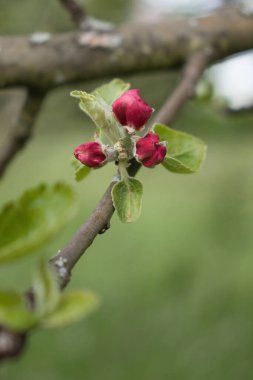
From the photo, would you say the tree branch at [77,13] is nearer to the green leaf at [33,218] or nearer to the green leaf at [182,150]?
the green leaf at [182,150]

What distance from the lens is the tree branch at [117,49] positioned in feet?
3.58

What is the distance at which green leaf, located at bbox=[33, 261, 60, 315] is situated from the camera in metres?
0.43

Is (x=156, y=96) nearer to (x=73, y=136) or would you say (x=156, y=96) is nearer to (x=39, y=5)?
(x=39, y=5)

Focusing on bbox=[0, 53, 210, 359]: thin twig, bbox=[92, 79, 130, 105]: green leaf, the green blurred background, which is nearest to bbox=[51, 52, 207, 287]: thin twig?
bbox=[0, 53, 210, 359]: thin twig

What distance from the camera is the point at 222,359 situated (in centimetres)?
265

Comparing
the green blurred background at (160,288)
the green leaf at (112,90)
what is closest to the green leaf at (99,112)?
the green leaf at (112,90)

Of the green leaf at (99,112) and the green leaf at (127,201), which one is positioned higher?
the green leaf at (99,112)

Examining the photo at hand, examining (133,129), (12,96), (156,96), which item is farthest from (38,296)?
(156,96)

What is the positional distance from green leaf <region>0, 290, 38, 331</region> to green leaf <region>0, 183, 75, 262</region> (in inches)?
1.1

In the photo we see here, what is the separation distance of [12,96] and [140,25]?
2.46 metres

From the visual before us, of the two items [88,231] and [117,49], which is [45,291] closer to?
[88,231]

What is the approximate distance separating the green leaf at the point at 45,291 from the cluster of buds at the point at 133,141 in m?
0.19

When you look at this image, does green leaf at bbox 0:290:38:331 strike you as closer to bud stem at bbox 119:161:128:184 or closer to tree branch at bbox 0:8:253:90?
bud stem at bbox 119:161:128:184

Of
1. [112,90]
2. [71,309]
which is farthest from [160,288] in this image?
[71,309]
